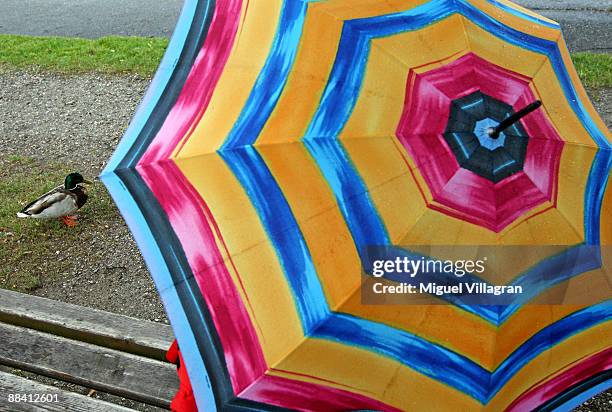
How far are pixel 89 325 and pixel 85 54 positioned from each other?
5.70 meters

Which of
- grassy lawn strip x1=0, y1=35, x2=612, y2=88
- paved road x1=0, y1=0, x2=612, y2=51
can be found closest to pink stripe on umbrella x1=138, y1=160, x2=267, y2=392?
grassy lawn strip x1=0, y1=35, x2=612, y2=88

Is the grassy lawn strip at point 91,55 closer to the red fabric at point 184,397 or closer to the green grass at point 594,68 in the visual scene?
the green grass at point 594,68

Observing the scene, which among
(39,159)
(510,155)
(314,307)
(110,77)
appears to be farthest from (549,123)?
(110,77)

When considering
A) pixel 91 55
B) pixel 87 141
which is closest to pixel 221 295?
pixel 87 141

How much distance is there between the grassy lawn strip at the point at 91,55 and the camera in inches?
298

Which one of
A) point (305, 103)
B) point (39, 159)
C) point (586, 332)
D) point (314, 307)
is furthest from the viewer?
point (39, 159)

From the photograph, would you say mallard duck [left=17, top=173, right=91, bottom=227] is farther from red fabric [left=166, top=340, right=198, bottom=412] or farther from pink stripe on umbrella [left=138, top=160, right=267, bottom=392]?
pink stripe on umbrella [left=138, top=160, right=267, bottom=392]

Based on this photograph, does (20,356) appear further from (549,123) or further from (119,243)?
(549,123)

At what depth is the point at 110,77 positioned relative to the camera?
748 centimetres

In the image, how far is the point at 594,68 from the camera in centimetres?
686

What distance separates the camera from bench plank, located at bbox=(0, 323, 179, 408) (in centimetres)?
294

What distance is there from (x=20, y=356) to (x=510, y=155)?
225cm

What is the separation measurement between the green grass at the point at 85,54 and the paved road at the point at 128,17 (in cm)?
45

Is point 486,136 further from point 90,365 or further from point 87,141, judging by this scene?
point 87,141
